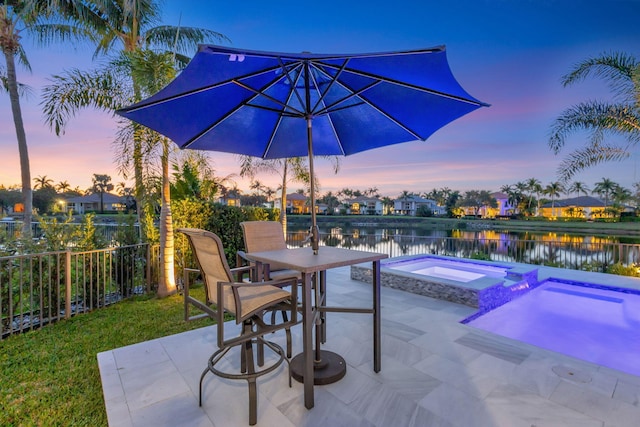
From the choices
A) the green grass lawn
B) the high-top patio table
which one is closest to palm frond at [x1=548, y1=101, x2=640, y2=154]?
the high-top patio table

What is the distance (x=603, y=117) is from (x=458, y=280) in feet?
21.8

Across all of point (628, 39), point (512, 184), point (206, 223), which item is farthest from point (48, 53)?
point (512, 184)

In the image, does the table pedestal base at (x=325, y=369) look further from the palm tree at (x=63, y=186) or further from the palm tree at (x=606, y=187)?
the palm tree at (x=63, y=186)

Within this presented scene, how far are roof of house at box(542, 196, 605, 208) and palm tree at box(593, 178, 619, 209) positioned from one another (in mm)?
2346

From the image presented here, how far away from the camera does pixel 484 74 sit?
11312mm

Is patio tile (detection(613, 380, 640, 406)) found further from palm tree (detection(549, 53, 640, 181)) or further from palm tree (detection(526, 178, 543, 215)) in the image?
palm tree (detection(526, 178, 543, 215))

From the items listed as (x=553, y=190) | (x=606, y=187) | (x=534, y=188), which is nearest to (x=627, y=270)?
(x=553, y=190)

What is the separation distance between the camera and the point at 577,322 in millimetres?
4176

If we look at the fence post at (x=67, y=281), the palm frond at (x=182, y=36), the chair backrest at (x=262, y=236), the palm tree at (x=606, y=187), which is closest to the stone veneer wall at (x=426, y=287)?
the chair backrest at (x=262, y=236)

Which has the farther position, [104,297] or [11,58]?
[11,58]

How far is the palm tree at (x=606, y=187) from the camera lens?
46000mm

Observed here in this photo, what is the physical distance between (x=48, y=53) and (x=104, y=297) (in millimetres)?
9302

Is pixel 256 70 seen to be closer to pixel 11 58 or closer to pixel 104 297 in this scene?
pixel 104 297

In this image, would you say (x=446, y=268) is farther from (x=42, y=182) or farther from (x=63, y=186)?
(x=63, y=186)
